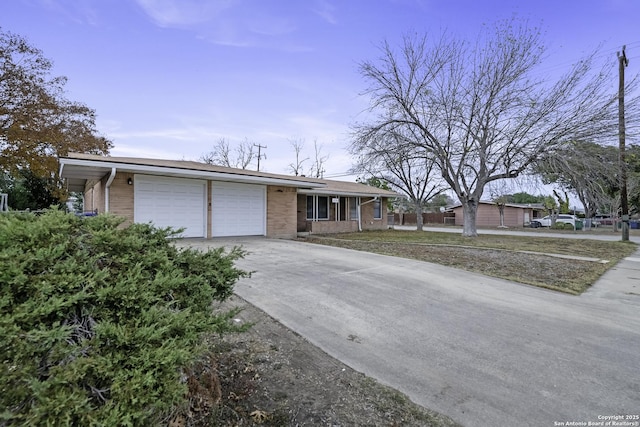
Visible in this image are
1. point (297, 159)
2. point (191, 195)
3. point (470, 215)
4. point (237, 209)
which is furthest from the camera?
point (297, 159)

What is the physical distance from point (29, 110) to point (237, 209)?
15.5 m

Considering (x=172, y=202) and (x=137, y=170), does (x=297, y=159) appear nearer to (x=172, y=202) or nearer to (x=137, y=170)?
(x=172, y=202)

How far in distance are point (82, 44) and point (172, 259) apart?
449 inches

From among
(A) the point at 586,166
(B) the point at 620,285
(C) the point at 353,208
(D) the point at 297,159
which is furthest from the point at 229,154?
(B) the point at 620,285

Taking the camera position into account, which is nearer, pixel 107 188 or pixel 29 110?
pixel 107 188

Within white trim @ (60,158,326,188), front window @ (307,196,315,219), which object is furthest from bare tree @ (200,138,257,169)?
white trim @ (60,158,326,188)

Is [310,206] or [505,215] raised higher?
[310,206]

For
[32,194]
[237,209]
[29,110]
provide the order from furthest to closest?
[32,194] → [29,110] → [237,209]

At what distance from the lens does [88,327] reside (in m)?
1.62

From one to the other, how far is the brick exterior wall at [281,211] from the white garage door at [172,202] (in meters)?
2.87

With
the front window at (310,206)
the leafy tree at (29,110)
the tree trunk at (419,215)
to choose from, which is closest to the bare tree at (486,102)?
the front window at (310,206)

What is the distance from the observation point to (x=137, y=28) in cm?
952

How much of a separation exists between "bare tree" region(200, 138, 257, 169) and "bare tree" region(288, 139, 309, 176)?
484cm

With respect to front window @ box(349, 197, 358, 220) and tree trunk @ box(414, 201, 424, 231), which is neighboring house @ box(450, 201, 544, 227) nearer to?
tree trunk @ box(414, 201, 424, 231)
